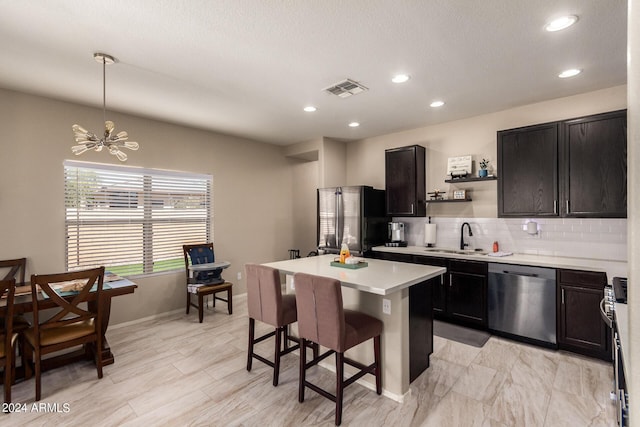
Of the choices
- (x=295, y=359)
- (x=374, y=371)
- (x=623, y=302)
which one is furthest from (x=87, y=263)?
(x=623, y=302)

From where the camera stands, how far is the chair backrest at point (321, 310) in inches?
84.7

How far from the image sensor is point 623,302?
6.08 ft

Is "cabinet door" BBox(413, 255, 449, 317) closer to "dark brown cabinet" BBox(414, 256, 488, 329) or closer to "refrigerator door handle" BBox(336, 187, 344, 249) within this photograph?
"dark brown cabinet" BBox(414, 256, 488, 329)

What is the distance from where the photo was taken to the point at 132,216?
4246mm

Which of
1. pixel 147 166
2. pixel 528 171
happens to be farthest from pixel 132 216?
pixel 528 171

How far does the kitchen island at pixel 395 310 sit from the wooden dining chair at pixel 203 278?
72.6 inches

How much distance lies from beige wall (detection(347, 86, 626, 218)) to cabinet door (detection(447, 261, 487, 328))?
90 cm

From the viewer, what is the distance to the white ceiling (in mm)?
2041

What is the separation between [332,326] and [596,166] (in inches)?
126

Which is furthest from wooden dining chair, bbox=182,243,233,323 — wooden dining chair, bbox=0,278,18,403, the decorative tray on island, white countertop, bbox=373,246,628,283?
white countertop, bbox=373,246,628,283

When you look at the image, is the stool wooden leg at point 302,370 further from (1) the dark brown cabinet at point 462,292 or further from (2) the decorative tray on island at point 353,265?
(1) the dark brown cabinet at point 462,292

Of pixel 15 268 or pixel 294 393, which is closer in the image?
pixel 294 393

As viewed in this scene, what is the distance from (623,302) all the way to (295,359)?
260cm

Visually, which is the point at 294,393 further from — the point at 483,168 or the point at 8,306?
the point at 483,168
